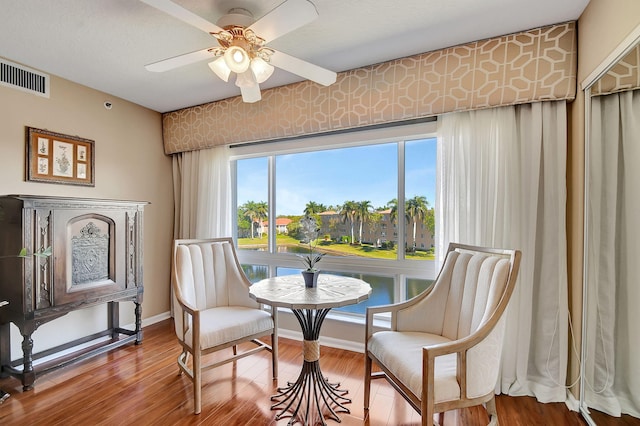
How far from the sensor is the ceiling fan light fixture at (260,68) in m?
1.76

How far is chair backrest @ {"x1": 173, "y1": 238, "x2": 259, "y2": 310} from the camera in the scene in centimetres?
241

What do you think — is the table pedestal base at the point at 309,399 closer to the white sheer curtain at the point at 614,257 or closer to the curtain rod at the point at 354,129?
the white sheer curtain at the point at 614,257

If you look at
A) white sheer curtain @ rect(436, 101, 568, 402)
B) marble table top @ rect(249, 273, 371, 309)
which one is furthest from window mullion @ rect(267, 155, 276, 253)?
white sheer curtain @ rect(436, 101, 568, 402)

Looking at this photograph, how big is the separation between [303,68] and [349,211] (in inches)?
58.4

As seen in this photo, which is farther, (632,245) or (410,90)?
(410,90)

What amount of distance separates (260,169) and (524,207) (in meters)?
2.52

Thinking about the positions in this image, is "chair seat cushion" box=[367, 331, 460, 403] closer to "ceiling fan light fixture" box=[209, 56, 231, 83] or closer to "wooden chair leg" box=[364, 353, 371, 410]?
"wooden chair leg" box=[364, 353, 371, 410]

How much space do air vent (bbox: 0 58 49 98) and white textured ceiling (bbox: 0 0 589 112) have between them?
0.06 metres

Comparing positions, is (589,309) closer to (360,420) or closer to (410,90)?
(360,420)

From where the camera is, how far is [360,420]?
1.86 m

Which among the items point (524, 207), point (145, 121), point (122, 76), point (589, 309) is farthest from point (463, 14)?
point (145, 121)

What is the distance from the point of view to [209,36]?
2111 millimetres

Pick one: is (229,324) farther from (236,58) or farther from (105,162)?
(105,162)

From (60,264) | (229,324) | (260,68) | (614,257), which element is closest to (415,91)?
(260,68)
